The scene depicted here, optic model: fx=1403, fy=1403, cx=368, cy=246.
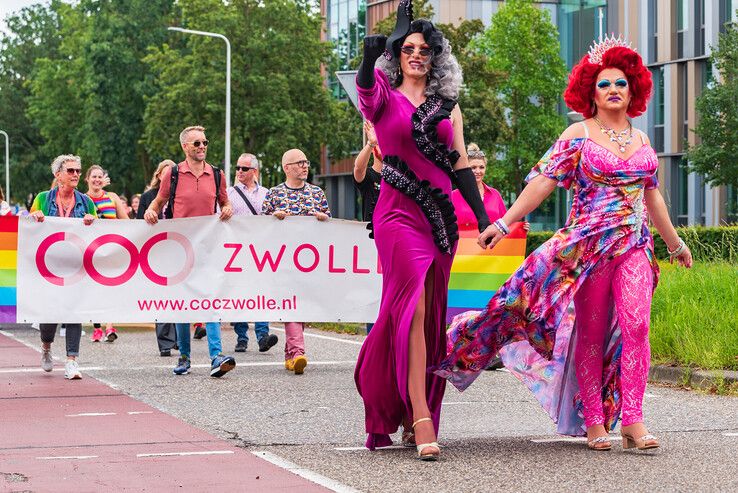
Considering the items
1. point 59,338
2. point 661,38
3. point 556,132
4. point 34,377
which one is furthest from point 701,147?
point 34,377

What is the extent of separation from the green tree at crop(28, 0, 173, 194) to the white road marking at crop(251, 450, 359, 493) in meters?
51.9

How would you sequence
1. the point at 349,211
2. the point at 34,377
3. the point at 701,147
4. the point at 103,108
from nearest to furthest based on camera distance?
the point at 34,377 → the point at 701,147 → the point at 103,108 → the point at 349,211

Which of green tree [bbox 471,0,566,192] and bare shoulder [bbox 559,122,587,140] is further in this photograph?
green tree [bbox 471,0,566,192]

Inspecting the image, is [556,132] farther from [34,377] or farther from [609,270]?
[609,270]

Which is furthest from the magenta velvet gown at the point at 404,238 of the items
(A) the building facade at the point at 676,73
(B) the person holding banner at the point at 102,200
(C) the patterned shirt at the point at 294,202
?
(A) the building facade at the point at 676,73

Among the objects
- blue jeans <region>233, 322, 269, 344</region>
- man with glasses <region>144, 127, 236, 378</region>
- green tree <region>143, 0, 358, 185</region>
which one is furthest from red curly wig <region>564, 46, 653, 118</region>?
green tree <region>143, 0, 358, 185</region>

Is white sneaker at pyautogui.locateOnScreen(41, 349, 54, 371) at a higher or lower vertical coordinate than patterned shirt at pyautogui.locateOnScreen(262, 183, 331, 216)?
lower

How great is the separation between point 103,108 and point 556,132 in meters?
22.4

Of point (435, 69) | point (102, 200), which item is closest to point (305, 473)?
point (435, 69)

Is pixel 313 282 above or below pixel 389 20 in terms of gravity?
below

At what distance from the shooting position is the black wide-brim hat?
734cm

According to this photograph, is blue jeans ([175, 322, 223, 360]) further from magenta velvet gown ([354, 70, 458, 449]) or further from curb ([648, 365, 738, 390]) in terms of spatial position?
magenta velvet gown ([354, 70, 458, 449])

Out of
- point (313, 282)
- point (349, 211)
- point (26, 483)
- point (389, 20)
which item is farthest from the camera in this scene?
point (349, 211)

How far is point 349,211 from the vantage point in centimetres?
7181
